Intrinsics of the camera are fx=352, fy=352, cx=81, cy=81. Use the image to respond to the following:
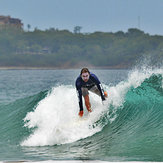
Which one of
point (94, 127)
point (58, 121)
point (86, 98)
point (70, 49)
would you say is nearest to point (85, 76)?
point (86, 98)

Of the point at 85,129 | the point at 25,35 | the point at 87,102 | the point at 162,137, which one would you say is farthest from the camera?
the point at 25,35

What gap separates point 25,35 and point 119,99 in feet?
548

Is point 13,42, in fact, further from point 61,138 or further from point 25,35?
point 61,138

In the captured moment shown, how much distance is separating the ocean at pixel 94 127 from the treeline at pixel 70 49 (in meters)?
121

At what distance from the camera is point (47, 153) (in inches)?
310

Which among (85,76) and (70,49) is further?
(70,49)

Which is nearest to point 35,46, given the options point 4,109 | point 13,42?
point 13,42

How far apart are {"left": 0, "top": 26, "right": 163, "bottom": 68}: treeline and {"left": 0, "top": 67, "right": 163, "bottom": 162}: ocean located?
4756 inches

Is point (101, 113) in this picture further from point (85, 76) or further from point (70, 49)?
point (70, 49)

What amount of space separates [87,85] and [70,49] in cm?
14349

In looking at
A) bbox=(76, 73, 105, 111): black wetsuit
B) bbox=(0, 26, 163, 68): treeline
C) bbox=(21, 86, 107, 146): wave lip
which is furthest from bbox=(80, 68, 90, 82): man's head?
bbox=(0, 26, 163, 68): treeline

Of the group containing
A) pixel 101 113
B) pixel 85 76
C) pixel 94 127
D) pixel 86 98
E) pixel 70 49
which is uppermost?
pixel 70 49

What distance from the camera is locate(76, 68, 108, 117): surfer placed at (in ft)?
31.6

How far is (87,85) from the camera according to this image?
10031 millimetres
